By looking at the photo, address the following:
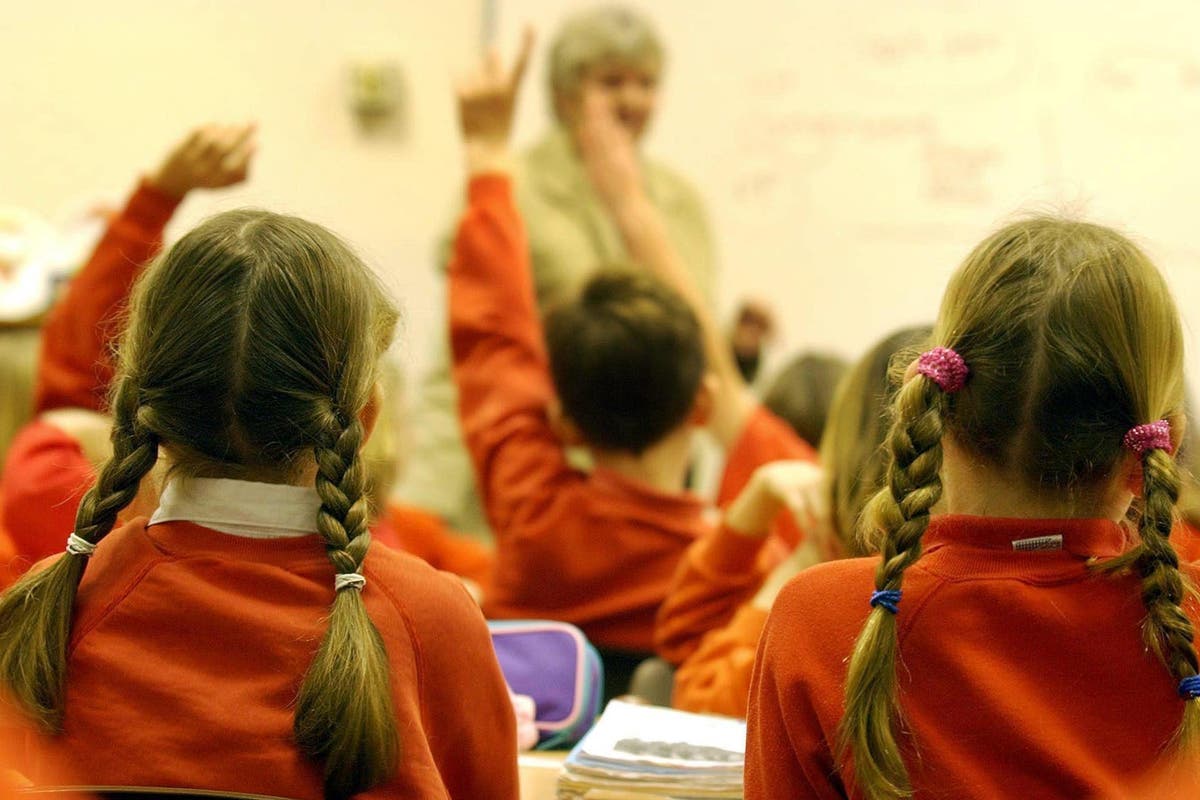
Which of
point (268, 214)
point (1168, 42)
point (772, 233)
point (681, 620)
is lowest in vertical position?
point (681, 620)

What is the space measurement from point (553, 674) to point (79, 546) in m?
0.57

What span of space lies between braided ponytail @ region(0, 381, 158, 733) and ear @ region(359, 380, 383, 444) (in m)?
0.16

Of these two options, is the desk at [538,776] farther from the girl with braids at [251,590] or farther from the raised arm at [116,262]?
the raised arm at [116,262]

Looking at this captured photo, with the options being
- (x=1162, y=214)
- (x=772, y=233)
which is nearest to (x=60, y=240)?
(x=772, y=233)

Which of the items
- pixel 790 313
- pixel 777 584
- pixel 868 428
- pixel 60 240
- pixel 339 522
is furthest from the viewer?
pixel 790 313

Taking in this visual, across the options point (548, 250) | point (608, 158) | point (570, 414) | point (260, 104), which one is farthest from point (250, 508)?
point (260, 104)

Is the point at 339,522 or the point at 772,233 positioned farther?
the point at 772,233

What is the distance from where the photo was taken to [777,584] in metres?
1.52

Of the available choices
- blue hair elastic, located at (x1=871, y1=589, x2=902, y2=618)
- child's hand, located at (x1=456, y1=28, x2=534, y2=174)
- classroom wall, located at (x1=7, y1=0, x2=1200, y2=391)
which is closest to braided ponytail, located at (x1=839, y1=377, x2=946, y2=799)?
blue hair elastic, located at (x1=871, y1=589, x2=902, y2=618)

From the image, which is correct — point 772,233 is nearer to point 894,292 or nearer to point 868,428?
point 894,292

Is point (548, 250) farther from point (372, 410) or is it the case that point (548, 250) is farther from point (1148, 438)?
point (1148, 438)

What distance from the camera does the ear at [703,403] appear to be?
74.9 inches

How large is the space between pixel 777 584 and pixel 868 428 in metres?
0.23

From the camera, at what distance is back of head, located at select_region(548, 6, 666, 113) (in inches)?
115
